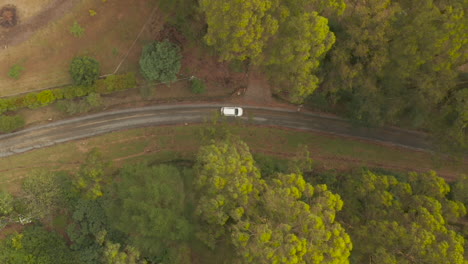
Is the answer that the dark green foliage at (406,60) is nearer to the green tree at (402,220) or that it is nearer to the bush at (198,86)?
the green tree at (402,220)

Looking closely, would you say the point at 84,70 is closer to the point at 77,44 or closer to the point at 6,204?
the point at 77,44

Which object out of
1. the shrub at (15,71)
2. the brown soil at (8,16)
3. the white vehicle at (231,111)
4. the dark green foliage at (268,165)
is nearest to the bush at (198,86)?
the white vehicle at (231,111)

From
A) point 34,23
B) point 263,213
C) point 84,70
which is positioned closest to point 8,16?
point 34,23

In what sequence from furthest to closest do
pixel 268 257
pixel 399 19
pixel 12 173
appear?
pixel 12 173, pixel 399 19, pixel 268 257

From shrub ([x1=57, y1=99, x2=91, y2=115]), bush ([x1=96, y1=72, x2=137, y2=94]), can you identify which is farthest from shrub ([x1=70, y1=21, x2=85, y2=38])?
shrub ([x1=57, y1=99, x2=91, y2=115])

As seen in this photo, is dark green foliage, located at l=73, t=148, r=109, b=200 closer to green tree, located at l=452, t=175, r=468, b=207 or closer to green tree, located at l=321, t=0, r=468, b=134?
green tree, located at l=321, t=0, r=468, b=134

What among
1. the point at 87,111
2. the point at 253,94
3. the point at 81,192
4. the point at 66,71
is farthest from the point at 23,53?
the point at 253,94

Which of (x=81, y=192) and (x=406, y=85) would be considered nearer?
(x=406, y=85)

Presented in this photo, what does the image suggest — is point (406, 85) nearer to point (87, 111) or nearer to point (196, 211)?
point (196, 211)
